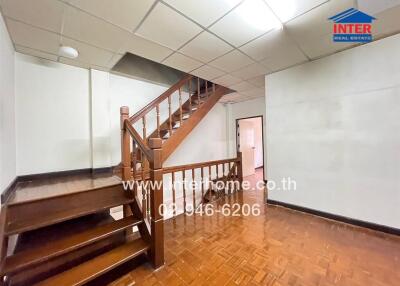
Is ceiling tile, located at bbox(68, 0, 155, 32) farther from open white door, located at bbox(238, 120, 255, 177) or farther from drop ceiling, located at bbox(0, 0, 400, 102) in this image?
open white door, located at bbox(238, 120, 255, 177)

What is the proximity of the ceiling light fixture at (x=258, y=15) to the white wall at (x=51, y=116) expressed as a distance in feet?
9.16

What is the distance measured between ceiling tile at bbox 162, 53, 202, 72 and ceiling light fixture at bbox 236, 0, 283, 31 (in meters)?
1.10

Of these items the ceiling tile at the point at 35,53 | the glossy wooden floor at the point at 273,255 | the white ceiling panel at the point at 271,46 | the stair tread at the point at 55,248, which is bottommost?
the glossy wooden floor at the point at 273,255

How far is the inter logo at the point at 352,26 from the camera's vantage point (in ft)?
6.05

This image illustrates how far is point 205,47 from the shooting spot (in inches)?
94.1

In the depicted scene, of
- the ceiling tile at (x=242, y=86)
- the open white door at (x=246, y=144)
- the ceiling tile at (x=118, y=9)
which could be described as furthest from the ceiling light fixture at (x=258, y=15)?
the open white door at (x=246, y=144)

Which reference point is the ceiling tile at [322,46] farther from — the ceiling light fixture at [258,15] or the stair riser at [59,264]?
the stair riser at [59,264]

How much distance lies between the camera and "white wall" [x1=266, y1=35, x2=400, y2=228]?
2.23m

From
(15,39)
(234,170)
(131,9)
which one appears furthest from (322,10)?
(15,39)

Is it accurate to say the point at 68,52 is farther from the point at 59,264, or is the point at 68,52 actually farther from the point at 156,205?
the point at 59,264

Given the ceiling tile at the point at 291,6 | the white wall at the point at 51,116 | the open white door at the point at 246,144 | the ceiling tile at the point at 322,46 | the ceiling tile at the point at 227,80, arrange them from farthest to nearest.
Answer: the open white door at the point at 246,144, the ceiling tile at the point at 227,80, the white wall at the point at 51,116, the ceiling tile at the point at 322,46, the ceiling tile at the point at 291,6

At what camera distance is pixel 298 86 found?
3002mm

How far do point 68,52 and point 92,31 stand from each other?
64 cm

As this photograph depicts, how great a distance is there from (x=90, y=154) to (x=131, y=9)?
2.44 metres
